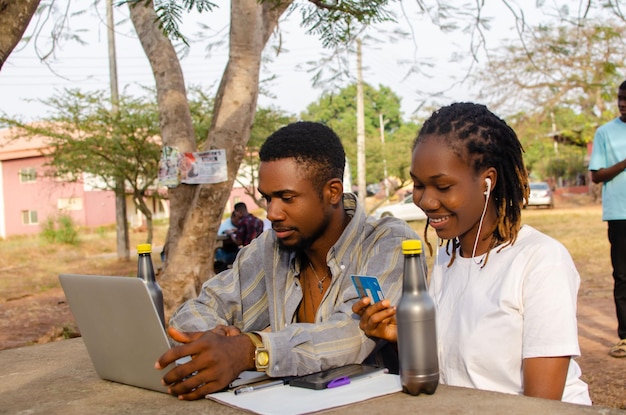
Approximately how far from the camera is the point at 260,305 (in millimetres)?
2586

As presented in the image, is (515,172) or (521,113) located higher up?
(521,113)

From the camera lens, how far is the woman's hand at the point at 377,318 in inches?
77.0

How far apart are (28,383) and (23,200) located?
2951cm

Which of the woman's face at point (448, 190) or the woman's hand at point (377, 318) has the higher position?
the woman's face at point (448, 190)

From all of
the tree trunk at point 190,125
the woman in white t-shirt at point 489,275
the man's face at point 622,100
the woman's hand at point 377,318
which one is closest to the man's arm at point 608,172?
the man's face at point 622,100

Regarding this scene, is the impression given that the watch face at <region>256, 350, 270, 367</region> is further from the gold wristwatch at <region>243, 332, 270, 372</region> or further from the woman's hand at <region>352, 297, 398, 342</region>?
the woman's hand at <region>352, 297, 398, 342</region>

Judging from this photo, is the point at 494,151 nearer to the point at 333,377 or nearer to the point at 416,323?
the point at 416,323

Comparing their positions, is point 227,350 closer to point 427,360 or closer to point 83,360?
point 427,360

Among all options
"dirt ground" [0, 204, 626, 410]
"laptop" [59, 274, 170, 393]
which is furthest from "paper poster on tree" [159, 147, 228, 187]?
"laptop" [59, 274, 170, 393]

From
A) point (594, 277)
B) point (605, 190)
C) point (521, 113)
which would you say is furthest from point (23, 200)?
point (605, 190)

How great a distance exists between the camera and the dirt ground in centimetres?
443

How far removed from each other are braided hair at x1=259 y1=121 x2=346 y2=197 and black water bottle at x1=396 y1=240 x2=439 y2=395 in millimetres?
863

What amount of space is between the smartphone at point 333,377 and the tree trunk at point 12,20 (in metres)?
1.84

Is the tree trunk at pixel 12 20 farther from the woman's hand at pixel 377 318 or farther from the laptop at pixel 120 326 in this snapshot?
the woman's hand at pixel 377 318
